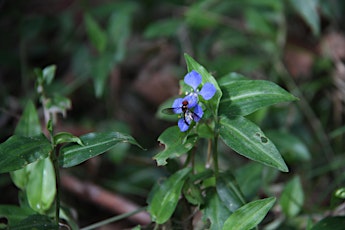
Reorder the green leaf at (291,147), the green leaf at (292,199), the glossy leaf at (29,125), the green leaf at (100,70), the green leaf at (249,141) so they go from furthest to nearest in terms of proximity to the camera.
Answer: the green leaf at (100,70) → the green leaf at (291,147) → the green leaf at (292,199) → the glossy leaf at (29,125) → the green leaf at (249,141)

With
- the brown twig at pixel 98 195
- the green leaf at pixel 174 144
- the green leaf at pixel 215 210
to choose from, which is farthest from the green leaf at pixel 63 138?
the brown twig at pixel 98 195

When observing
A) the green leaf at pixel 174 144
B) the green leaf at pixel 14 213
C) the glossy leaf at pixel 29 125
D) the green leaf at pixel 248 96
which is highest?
the glossy leaf at pixel 29 125

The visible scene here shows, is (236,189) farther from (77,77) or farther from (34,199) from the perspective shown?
(77,77)

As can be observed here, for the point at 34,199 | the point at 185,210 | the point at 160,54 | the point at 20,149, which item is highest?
the point at 160,54

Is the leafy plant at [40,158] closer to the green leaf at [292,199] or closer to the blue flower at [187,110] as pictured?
the blue flower at [187,110]

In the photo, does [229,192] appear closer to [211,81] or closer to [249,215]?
[249,215]

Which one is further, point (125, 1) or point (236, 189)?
point (125, 1)

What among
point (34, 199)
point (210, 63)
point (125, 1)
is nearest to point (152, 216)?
point (34, 199)
